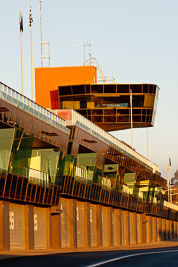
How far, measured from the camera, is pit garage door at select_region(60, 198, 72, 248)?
194ft

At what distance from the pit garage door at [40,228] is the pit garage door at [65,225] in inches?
146

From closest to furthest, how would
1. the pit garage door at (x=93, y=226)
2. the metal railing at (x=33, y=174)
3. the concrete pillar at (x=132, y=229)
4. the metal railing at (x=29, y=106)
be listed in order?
1. the metal railing at (x=29, y=106)
2. the metal railing at (x=33, y=174)
3. the pit garage door at (x=93, y=226)
4. the concrete pillar at (x=132, y=229)

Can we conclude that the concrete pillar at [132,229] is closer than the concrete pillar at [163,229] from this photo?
Yes

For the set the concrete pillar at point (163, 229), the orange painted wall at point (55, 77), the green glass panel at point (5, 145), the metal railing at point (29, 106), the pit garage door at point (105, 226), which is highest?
the orange painted wall at point (55, 77)

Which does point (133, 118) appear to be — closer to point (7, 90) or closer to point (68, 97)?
point (68, 97)

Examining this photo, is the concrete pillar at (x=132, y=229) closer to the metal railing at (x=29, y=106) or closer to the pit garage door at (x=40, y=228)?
the pit garage door at (x=40, y=228)

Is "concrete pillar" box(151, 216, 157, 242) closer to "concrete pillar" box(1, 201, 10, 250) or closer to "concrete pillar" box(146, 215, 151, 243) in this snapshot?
"concrete pillar" box(146, 215, 151, 243)

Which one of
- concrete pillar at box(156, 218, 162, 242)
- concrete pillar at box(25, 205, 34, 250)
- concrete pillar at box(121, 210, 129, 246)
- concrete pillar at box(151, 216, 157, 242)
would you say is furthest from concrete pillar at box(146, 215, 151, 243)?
concrete pillar at box(25, 205, 34, 250)

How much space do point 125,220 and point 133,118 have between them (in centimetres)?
1630

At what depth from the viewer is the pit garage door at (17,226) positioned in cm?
4834

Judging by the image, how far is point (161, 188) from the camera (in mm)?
119000

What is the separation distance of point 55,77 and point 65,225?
138 feet

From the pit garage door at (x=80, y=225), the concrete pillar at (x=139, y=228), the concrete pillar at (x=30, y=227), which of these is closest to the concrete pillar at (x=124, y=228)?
the concrete pillar at (x=139, y=228)

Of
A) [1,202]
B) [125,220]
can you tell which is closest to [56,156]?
[1,202]
